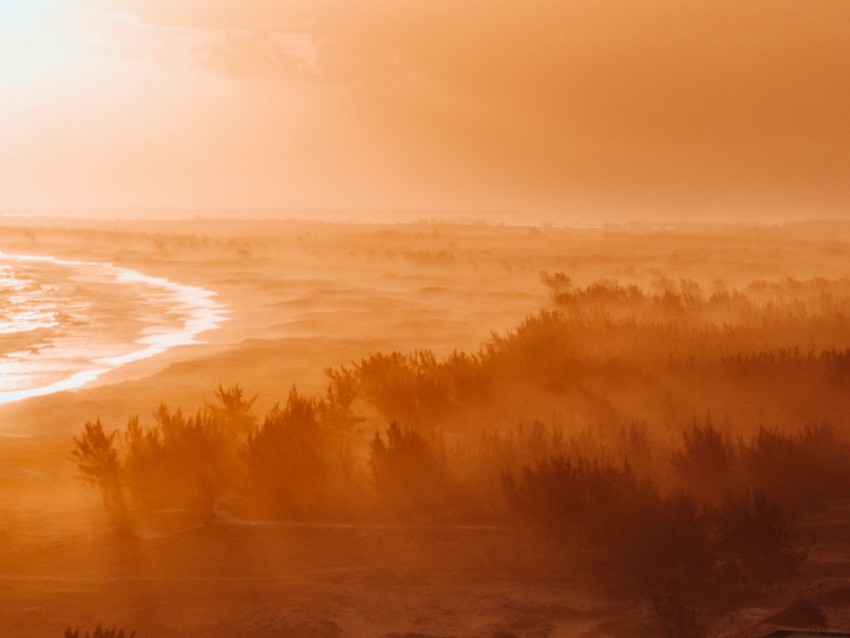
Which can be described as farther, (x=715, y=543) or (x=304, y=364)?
(x=304, y=364)

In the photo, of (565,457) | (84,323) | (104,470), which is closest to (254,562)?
(104,470)

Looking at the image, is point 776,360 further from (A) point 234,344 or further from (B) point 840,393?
(A) point 234,344

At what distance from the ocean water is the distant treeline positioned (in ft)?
15.5

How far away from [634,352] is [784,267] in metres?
25.0

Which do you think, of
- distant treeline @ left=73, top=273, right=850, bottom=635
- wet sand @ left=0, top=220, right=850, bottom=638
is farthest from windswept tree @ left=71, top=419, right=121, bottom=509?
wet sand @ left=0, top=220, right=850, bottom=638

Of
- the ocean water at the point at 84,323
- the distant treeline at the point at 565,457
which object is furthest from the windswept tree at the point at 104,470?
the ocean water at the point at 84,323

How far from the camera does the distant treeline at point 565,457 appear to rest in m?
6.66

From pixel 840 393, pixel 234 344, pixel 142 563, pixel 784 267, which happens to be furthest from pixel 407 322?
pixel 784 267

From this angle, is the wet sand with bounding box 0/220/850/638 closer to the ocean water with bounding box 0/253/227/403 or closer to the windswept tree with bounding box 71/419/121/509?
the windswept tree with bounding box 71/419/121/509

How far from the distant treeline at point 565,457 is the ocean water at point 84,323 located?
4.73 metres

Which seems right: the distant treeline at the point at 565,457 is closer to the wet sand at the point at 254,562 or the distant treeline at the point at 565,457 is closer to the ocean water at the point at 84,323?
the wet sand at the point at 254,562

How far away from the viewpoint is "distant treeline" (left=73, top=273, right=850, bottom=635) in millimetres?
6656

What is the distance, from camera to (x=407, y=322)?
20.5 m

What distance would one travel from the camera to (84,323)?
20.8m
